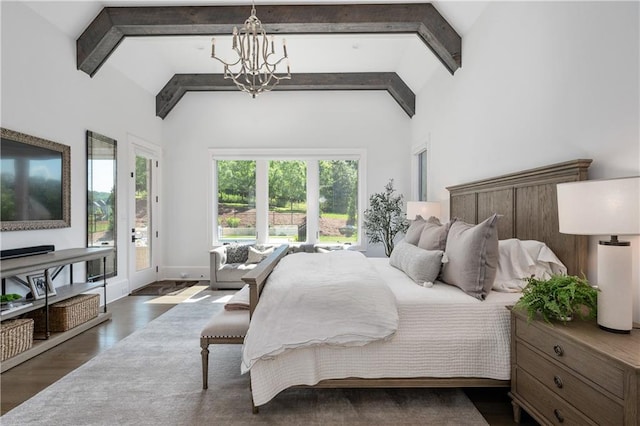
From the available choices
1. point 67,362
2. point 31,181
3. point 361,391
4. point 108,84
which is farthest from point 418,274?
point 108,84

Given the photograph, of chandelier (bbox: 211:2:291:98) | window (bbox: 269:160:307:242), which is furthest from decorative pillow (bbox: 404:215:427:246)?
window (bbox: 269:160:307:242)

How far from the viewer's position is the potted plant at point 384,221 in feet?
17.4

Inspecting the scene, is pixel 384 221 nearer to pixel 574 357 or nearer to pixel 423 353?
pixel 423 353

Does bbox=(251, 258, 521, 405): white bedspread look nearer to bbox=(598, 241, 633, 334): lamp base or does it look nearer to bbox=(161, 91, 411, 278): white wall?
bbox=(598, 241, 633, 334): lamp base

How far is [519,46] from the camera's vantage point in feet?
8.54

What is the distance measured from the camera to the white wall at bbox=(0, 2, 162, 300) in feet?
9.68

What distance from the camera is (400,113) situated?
579cm

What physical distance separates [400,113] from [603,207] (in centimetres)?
473

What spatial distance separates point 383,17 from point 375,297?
124 inches

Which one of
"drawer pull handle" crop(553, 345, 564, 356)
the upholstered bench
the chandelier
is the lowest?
the upholstered bench

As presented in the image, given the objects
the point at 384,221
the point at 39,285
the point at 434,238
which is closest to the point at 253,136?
the point at 384,221

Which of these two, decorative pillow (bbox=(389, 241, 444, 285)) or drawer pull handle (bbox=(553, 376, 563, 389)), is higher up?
decorative pillow (bbox=(389, 241, 444, 285))

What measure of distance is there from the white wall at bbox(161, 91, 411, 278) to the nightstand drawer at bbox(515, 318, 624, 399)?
410 cm

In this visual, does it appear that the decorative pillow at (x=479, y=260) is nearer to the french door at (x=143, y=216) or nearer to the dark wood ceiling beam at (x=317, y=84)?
the dark wood ceiling beam at (x=317, y=84)
